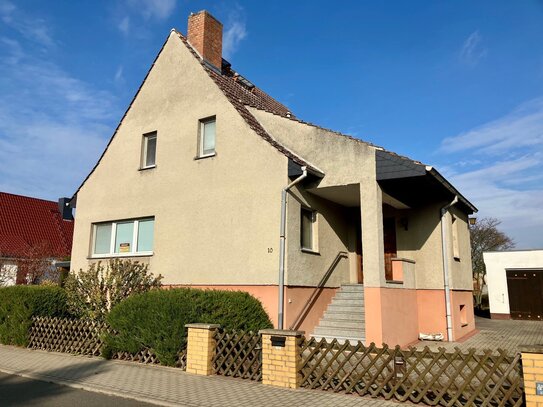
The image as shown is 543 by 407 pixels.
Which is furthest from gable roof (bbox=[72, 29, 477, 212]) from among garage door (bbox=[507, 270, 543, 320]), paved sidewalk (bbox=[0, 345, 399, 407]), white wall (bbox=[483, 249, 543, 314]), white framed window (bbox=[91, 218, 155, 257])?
garage door (bbox=[507, 270, 543, 320])

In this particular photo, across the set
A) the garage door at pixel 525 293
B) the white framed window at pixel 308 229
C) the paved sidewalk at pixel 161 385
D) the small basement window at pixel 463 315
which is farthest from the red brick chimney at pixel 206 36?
the garage door at pixel 525 293

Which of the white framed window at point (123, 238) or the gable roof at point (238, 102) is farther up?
the gable roof at point (238, 102)

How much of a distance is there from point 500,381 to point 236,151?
27.6ft

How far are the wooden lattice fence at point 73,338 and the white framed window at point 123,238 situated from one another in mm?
3093

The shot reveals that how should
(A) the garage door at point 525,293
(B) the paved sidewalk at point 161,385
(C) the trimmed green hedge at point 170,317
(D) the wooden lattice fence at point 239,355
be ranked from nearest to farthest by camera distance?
1. (B) the paved sidewalk at point 161,385
2. (D) the wooden lattice fence at point 239,355
3. (C) the trimmed green hedge at point 170,317
4. (A) the garage door at point 525,293

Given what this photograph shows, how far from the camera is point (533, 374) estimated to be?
5.75 m

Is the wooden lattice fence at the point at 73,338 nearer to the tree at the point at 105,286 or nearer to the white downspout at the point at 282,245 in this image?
the tree at the point at 105,286

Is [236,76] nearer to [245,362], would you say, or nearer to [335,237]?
[335,237]

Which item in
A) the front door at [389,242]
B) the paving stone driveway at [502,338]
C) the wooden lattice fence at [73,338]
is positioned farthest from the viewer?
the front door at [389,242]

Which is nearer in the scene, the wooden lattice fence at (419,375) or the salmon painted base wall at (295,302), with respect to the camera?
the wooden lattice fence at (419,375)

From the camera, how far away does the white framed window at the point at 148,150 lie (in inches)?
579

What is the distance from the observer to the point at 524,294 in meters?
21.5

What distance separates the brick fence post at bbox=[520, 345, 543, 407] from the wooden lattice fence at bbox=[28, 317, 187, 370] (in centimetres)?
715

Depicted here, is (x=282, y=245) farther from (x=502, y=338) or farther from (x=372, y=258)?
(x=502, y=338)
